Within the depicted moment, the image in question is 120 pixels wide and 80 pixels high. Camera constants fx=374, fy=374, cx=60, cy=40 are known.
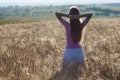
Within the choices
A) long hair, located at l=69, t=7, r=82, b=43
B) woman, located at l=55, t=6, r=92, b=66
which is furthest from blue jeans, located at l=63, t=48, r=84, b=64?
long hair, located at l=69, t=7, r=82, b=43

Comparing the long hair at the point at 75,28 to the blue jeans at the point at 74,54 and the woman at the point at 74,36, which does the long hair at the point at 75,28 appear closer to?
the woman at the point at 74,36

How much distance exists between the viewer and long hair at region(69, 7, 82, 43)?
8.88m

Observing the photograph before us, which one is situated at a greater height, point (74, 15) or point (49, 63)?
point (74, 15)

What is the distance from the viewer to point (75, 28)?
893cm

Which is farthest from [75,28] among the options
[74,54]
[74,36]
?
[74,54]

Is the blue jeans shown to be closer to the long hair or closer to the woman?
the woman

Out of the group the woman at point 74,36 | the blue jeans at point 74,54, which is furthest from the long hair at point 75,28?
the blue jeans at point 74,54

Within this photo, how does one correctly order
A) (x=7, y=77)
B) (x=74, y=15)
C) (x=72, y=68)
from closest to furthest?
(x=7, y=77), (x=72, y=68), (x=74, y=15)

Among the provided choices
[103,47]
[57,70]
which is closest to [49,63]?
[57,70]

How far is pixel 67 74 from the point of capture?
6359 millimetres

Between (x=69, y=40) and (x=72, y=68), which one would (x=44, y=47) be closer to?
(x=69, y=40)

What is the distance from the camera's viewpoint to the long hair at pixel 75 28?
29.1 ft

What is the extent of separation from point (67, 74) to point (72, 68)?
0.28 m

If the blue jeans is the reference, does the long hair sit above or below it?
above
